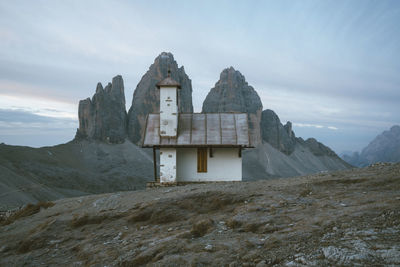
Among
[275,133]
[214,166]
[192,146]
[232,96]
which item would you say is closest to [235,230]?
[192,146]

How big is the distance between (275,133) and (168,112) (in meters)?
116

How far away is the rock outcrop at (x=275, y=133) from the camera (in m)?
130

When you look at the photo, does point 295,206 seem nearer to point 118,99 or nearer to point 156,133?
point 156,133

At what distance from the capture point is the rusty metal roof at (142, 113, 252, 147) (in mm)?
19609

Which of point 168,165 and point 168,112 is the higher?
point 168,112

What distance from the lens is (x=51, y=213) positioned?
562 inches

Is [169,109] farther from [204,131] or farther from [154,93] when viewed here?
[154,93]

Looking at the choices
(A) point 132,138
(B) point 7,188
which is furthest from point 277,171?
(B) point 7,188

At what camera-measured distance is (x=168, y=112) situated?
20.1 meters

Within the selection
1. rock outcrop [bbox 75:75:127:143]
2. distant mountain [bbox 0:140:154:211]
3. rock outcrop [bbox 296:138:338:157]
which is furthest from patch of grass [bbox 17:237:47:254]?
rock outcrop [bbox 296:138:338:157]

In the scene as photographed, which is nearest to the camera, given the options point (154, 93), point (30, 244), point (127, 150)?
point (30, 244)

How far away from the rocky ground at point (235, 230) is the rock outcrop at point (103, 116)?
96.1 meters

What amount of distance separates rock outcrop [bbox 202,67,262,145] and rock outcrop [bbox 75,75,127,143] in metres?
36.0

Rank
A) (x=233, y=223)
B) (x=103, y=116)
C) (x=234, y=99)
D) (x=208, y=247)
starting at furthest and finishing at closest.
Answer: (x=234, y=99), (x=103, y=116), (x=233, y=223), (x=208, y=247)
